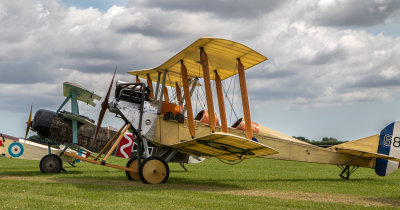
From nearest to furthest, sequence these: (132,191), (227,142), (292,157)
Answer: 1. (132,191)
2. (227,142)
3. (292,157)

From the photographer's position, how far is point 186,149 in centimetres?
1180

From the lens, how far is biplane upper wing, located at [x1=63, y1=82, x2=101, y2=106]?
1404 cm

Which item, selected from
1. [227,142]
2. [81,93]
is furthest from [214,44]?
[81,93]

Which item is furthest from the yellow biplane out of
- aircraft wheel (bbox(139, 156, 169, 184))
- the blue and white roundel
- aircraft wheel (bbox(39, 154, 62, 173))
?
the blue and white roundel

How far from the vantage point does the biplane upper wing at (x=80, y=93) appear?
14.0m

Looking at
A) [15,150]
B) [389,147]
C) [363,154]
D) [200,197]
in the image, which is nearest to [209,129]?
[200,197]

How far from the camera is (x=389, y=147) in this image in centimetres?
1334

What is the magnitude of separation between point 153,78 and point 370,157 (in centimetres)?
743

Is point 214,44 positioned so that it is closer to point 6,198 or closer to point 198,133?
point 198,133

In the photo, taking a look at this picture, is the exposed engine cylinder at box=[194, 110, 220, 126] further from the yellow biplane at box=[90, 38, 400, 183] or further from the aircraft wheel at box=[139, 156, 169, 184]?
the aircraft wheel at box=[139, 156, 169, 184]

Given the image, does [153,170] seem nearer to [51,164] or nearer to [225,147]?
[225,147]

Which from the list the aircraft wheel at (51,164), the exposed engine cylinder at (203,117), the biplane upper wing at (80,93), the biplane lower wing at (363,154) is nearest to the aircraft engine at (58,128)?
the aircraft wheel at (51,164)

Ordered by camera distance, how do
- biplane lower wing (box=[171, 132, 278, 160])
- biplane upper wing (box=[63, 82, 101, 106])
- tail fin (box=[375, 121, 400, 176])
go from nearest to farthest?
biplane lower wing (box=[171, 132, 278, 160]), tail fin (box=[375, 121, 400, 176]), biplane upper wing (box=[63, 82, 101, 106])

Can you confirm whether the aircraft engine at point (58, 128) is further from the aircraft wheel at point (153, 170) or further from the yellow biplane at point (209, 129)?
the aircraft wheel at point (153, 170)
